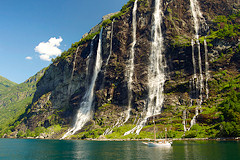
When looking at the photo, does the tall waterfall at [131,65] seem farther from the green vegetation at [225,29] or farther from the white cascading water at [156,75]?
the green vegetation at [225,29]

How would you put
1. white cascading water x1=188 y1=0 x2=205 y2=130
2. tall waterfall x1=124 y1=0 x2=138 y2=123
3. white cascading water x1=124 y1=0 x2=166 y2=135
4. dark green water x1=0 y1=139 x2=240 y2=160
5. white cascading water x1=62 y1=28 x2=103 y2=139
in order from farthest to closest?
white cascading water x1=62 y1=28 x2=103 y2=139 → tall waterfall x1=124 y1=0 x2=138 y2=123 → white cascading water x1=124 y1=0 x2=166 y2=135 → white cascading water x1=188 y1=0 x2=205 y2=130 → dark green water x1=0 y1=139 x2=240 y2=160

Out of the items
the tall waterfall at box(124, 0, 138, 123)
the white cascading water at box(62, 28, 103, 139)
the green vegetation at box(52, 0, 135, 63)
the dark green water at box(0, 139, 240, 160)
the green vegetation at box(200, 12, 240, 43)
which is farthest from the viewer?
the green vegetation at box(52, 0, 135, 63)

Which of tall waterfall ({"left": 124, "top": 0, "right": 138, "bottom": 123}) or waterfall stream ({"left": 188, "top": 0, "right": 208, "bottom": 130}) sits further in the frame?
tall waterfall ({"left": 124, "top": 0, "right": 138, "bottom": 123})

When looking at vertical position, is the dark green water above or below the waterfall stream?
below

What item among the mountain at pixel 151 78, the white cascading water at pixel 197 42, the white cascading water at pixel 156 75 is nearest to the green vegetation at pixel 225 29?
the mountain at pixel 151 78

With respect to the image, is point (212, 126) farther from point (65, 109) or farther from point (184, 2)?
point (65, 109)

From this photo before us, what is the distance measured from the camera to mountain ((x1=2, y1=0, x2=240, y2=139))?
91500 millimetres

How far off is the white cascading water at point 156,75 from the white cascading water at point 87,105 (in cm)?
3748

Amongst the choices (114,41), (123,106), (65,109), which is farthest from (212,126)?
(65,109)

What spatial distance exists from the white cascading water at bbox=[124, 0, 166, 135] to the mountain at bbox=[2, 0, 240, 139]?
20.5 inches

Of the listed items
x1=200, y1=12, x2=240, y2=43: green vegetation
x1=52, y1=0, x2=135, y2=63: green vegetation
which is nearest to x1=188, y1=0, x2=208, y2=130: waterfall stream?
x1=200, y1=12, x2=240, y2=43: green vegetation

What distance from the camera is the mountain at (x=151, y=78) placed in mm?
91500

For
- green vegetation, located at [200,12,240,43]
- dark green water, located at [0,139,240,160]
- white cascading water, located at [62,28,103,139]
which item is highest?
green vegetation, located at [200,12,240,43]

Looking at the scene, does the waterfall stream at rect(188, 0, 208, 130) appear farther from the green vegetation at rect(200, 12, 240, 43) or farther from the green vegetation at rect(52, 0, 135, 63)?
the green vegetation at rect(52, 0, 135, 63)
